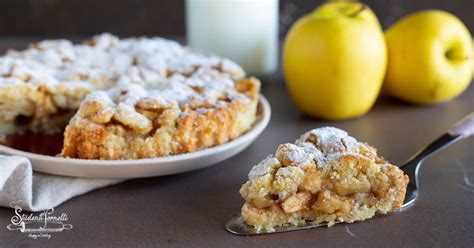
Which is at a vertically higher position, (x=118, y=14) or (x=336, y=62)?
(x=336, y=62)

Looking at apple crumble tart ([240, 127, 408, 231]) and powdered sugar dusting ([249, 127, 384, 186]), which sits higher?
powdered sugar dusting ([249, 127, 384, 186])

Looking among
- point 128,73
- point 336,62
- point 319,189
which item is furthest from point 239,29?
point 319,189

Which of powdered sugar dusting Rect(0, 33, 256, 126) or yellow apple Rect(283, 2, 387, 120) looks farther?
yellow apple Rect(283, 2, 387, 120)

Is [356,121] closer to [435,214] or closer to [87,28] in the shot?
[435,214]

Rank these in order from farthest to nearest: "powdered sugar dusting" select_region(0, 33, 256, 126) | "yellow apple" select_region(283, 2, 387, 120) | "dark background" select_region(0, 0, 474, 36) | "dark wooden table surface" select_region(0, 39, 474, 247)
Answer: "dark background" select_region(0, 0, 474, 36), "yellow apple" select_region(283, 2, 387, 120), "powdered sugar dusting" select_region(0, 33, 256, 126), "dark wooden table surface" select_region(0, 39, 474, 247)

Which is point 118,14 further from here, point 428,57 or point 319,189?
point 319,189

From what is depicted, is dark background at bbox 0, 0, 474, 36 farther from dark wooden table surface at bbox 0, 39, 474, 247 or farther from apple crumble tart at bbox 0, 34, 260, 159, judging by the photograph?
dark wooden table surface at bbox 0, 39, 474, 247

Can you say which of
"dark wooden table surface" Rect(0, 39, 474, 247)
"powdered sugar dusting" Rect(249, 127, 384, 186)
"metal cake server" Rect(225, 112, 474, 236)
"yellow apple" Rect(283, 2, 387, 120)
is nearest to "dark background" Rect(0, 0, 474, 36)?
"yellow apple" Rect(283, 2, 387, 120)
